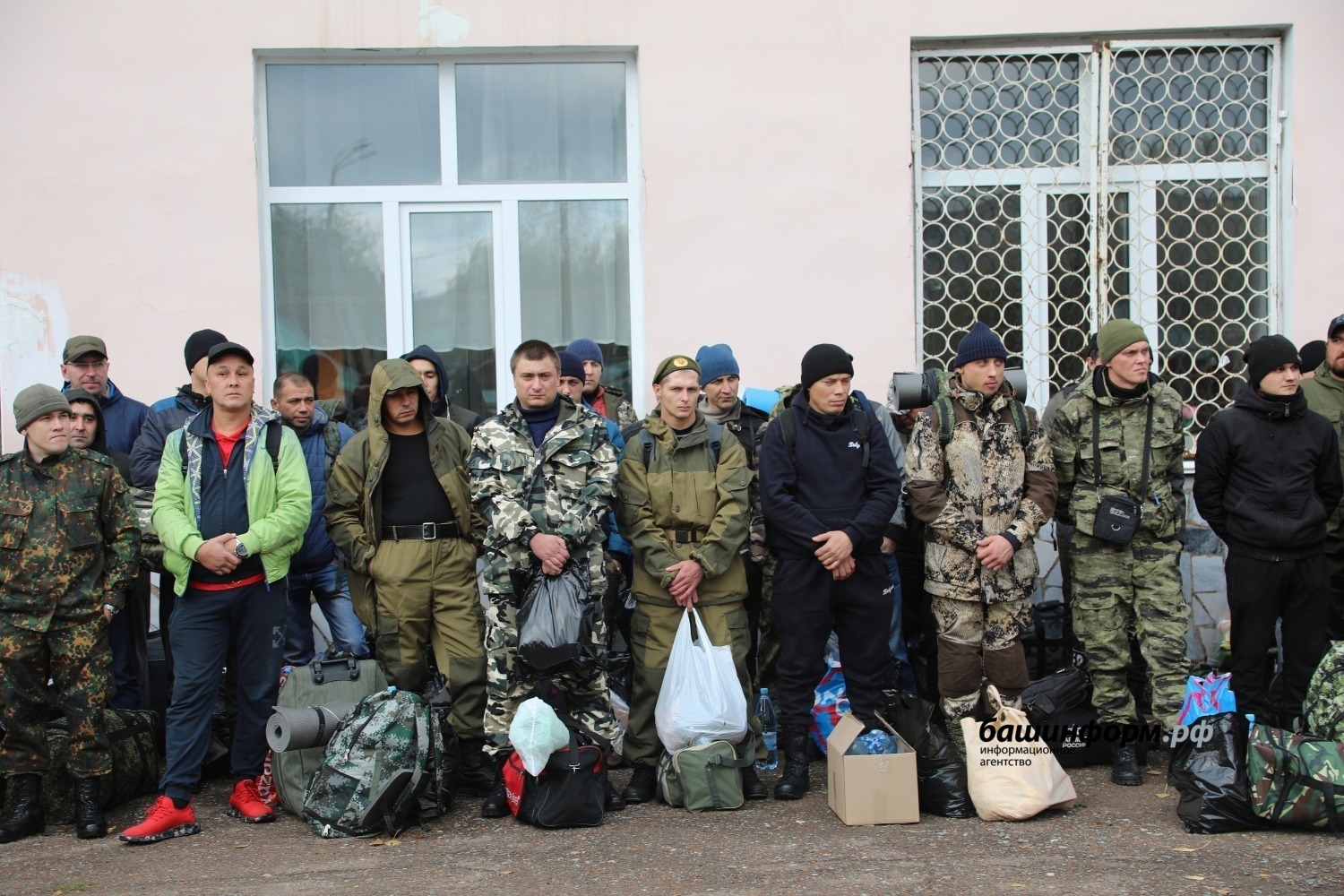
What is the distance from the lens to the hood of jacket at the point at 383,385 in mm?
5234

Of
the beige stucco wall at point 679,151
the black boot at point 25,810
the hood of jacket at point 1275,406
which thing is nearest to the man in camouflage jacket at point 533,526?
the black boot at point 25,810

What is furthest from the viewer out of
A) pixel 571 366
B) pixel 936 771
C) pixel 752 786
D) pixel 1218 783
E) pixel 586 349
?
pixel 586 349

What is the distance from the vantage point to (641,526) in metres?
5.29

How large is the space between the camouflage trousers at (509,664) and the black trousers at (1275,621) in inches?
116

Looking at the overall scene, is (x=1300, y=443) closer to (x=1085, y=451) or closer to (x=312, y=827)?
(x=1085, y=451)

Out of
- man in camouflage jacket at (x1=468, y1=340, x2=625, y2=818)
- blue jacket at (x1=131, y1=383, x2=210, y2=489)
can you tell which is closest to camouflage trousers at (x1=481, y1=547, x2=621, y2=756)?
man in camouflage jacket at (x1=468, y1=340, x2=625, y2=818)

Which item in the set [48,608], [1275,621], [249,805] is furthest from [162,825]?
[1275,621]

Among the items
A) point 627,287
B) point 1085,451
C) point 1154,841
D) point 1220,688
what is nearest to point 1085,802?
point 1154,841

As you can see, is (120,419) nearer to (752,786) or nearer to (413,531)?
(413,531)

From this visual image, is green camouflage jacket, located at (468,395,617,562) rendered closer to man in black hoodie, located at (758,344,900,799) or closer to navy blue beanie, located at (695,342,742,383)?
man in black hoodie, located at (758,344,900,799)

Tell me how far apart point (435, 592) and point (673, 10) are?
162 inches

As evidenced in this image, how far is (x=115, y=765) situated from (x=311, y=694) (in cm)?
95

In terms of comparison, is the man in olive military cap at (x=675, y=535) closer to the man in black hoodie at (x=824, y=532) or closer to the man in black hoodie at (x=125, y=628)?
the man in black hoodie at (x=824, y=532)

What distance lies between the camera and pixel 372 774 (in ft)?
15.8
